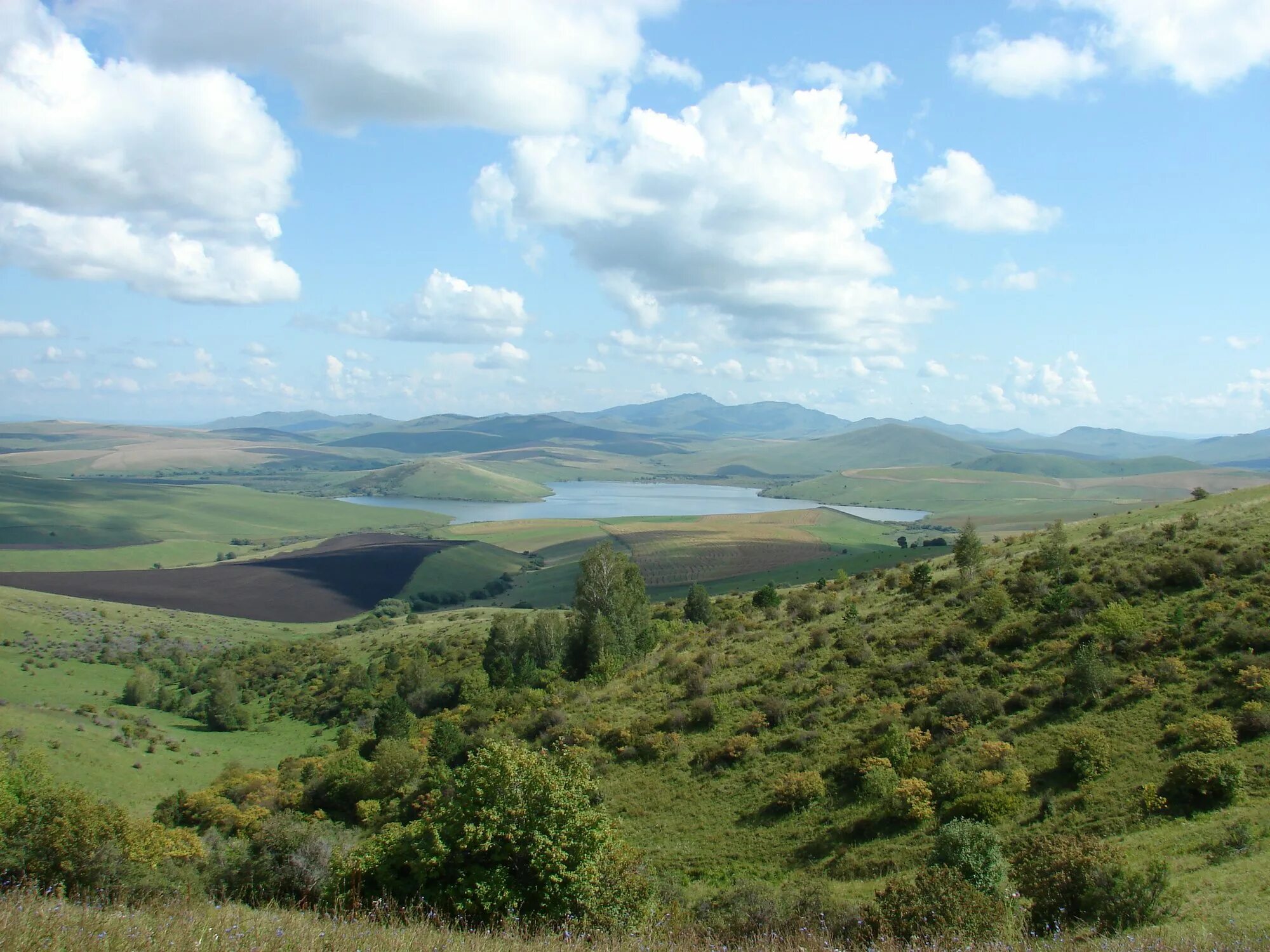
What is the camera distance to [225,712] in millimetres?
61125

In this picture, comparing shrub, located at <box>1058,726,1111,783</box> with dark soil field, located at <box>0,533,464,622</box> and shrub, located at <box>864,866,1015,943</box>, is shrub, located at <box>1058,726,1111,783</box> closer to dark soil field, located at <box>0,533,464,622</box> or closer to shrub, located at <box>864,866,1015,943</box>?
shrub, located at <box>864,866,1015,943</box>

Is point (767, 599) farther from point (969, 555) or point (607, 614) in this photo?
point (969, 555)

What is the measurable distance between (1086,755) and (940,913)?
11.8 m

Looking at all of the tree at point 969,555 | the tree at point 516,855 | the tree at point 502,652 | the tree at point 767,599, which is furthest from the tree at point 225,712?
the tree at point 969,555

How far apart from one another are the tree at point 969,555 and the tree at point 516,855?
1181 inches

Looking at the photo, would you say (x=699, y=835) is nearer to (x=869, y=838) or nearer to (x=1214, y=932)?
(x=869, y=838)

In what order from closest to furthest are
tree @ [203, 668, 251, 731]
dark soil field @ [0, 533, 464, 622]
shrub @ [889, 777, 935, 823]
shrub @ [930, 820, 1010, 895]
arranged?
shrub @ [930, 820, 1010, 895], shrub @ [889, 777, 935, 823], tree @ [203, 668, 251, 731], dark soil field @ [0, 533, 464, 622]

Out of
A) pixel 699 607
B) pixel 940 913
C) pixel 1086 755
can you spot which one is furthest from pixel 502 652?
pixel 940 913

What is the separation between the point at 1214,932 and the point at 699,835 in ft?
49.6

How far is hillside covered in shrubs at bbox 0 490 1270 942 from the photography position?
1443 centimetres

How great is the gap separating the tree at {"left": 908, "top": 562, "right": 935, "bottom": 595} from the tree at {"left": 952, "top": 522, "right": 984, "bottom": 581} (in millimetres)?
1804

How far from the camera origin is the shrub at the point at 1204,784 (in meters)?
17.5

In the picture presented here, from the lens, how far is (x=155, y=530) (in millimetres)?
189875

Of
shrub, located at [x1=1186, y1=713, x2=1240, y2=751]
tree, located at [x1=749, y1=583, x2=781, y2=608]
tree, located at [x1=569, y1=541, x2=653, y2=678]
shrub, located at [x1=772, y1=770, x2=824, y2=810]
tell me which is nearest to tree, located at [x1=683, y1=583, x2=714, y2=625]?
tree, located at [x1=569, y1=541, x2=653, y2=678]
